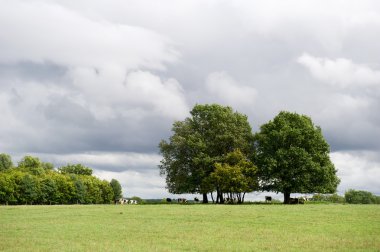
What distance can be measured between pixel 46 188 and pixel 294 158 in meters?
82.6

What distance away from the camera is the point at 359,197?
7328 inches

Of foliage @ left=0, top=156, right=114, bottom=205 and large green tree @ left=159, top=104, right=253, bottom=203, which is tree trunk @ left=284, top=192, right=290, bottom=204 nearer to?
large green tree @ left=159, top=104, right=253, bottom=203

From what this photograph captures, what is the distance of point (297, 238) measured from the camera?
95.9 ft

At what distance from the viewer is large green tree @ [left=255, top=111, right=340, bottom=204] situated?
9238 cm

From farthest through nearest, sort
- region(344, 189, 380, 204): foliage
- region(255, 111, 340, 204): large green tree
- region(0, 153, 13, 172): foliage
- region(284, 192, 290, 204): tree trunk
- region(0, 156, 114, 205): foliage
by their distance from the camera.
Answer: region(0, 153, 13, 172): foliage, region(344, 189, 380, 204): foliage, region(0, 156, 114, 205): foliage, region(284, 192, 290, 204): tree trunk, region(255, 111, 340, 204): large green tree

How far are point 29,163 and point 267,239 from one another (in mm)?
180645

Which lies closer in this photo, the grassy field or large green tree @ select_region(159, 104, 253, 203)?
the grassy field

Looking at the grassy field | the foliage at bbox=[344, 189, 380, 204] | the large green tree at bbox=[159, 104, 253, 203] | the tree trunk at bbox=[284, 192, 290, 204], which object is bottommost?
the grassy field

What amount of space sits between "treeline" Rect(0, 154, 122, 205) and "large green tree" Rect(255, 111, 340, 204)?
→ 72065mm

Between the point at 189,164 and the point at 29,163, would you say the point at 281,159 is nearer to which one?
the point at 189,164

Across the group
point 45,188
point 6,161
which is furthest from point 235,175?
point 6,161

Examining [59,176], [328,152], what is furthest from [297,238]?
[59,176]

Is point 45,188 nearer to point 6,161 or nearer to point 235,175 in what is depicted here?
point 6,161

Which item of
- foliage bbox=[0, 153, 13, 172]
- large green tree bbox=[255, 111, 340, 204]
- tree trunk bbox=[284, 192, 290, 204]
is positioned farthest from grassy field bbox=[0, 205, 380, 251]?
foliage bbox=[0, 153, 13, 172]
